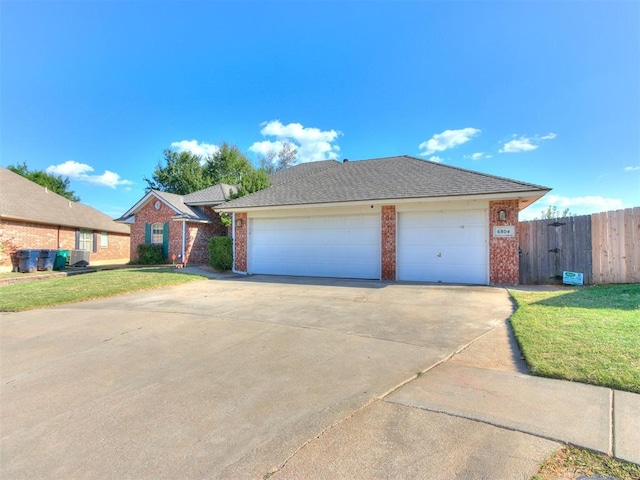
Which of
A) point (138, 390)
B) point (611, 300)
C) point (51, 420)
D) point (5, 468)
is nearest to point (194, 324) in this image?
point (138, 390)

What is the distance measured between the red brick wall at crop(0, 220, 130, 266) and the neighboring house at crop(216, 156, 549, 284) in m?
12.8

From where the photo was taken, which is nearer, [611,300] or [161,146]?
[611,300]

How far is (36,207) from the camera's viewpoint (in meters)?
19.7

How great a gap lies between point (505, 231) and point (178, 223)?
16.5 metres

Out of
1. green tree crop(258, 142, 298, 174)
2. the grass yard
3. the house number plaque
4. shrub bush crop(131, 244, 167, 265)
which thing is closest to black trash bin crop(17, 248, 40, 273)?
shrub bush crop(131, 244, 167, 265)

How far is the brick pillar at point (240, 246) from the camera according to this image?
14.4 m

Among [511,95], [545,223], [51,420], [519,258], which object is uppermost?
[511,95]

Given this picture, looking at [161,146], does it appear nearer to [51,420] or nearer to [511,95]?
[511,95]

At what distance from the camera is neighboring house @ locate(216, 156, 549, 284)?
33.9ft

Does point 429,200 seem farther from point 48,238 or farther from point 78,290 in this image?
point 48,238

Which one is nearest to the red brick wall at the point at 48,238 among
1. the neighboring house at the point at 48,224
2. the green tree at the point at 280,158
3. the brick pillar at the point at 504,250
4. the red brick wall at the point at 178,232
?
the neighboring house at the point at 48,224

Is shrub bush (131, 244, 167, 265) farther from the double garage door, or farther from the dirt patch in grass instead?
the dirt patch in grass

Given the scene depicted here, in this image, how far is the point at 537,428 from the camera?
245 centimetres

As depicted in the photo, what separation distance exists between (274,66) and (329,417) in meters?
15.7
